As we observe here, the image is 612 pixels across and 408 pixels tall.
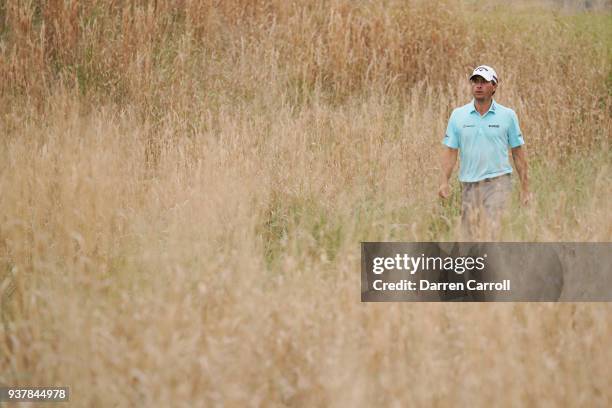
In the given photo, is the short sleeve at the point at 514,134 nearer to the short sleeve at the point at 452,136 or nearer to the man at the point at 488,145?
the man at the point at 488,145

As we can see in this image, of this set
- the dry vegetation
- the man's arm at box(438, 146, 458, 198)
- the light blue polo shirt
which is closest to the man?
the light blue polo shirt

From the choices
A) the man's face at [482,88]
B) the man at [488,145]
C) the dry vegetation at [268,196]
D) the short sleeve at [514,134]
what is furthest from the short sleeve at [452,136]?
the dry vegetation at [268,196]

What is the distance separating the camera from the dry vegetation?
3.93 m

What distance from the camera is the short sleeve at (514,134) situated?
5805 millimetres

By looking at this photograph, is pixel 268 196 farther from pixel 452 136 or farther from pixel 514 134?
pixel 514 134

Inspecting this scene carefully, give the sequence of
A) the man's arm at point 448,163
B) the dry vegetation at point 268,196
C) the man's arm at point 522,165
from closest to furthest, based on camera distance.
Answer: the dry vegetation at point 268,196
the man's arm at point 522,165
the man's arm at point 448,163

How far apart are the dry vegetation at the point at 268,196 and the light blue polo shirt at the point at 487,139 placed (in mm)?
467

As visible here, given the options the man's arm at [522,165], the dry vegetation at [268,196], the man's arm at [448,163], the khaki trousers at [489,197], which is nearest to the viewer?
the dry vegetation at [268,196]

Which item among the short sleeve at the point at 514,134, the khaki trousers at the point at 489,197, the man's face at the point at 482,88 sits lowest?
the khaki trousers at the point at 489,197

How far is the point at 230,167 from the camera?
693cm

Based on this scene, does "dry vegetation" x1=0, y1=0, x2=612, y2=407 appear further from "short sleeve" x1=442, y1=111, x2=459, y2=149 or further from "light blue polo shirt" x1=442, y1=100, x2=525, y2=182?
"short sleeve" x1=442, y1=111, x2=459, y2=149

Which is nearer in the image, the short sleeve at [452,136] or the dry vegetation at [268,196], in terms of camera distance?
the dry vegetation at [268,196]

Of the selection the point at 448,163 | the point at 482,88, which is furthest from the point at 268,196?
the point at 482,88

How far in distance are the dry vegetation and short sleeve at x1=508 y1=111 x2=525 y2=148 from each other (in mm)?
550
